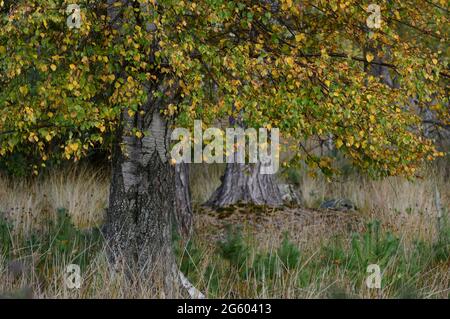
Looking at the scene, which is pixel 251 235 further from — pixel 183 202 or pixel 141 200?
pixel 141 200

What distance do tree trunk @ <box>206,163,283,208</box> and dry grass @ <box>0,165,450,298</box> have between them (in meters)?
0.44

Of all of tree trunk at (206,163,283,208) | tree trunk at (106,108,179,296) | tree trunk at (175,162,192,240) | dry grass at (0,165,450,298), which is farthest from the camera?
tree trunk at (206,163,283,208)

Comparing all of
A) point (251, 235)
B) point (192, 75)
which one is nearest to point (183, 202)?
point (251, 235)

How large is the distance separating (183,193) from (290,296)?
175 inches

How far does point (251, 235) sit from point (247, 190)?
2838mm

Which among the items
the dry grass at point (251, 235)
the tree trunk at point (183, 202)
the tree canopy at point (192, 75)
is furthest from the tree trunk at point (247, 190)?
the tree canopy at point (192, 75)

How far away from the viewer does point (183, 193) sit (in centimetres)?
1155

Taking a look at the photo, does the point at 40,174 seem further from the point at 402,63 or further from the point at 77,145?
the point at 402,63
